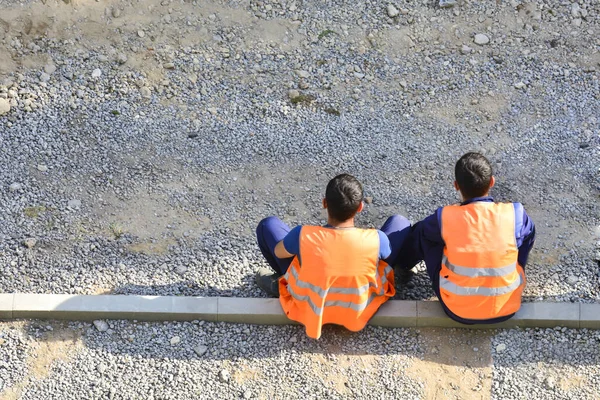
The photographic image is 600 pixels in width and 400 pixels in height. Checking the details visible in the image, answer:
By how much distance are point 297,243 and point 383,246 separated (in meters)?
0.55

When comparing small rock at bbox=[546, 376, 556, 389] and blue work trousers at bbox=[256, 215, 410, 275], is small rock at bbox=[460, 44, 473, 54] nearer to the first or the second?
blue work trousers at bbox=[256, 215, 410, 275]

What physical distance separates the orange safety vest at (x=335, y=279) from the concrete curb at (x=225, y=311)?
0.56 ft

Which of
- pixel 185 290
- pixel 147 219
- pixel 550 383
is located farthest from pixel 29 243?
pixel 550 383

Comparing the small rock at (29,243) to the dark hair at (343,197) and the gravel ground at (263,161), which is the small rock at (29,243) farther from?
the dark hair at (343,197)

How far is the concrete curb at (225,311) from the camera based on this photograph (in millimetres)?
5230

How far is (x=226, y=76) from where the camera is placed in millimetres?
6914

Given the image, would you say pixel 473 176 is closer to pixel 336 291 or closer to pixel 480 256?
pixel 480 256

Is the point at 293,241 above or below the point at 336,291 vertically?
above

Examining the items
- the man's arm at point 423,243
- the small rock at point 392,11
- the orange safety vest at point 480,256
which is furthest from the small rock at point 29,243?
the small rock at point 392,11

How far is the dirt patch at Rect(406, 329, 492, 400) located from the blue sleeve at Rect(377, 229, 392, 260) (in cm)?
66

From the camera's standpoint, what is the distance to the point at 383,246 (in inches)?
195

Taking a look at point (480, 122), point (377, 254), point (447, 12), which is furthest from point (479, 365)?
point (447, 12)

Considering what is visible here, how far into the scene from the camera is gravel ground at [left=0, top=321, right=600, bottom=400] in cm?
497

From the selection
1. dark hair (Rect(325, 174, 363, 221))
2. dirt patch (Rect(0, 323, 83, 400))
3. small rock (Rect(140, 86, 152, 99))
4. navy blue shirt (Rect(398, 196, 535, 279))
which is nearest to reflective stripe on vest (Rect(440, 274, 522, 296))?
navy blue shirt (Rect(398, 196, 535, 279))
